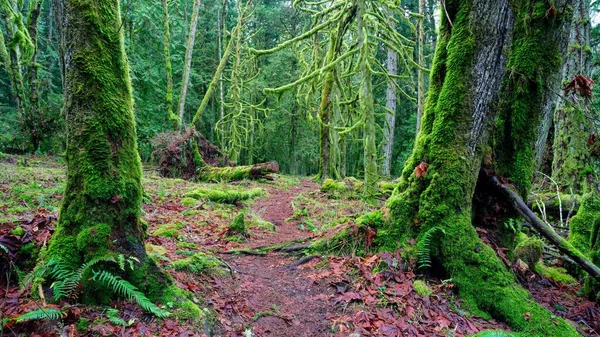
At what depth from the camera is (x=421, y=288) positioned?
12.4ft

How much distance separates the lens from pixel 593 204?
16.9ft

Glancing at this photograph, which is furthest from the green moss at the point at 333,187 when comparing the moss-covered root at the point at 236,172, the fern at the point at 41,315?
the fern at the point at 41,315

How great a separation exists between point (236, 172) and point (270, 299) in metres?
9.84

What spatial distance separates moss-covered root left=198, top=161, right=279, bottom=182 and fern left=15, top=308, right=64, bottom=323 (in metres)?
10.8

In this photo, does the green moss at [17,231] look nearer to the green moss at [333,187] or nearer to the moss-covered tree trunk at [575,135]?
the green moss at [333,187]

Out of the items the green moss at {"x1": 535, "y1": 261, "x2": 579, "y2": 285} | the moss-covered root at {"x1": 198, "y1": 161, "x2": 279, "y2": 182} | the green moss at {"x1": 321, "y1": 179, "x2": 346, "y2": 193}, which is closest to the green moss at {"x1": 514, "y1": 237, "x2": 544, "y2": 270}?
the green moss at {"x1": 535, "y1": 261, "x2": 579, "y2": 285}

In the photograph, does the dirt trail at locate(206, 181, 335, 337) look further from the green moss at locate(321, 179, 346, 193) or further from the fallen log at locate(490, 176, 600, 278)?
the green moss at locate(321, 179, 346, 193)

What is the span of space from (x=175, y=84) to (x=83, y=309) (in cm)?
2546

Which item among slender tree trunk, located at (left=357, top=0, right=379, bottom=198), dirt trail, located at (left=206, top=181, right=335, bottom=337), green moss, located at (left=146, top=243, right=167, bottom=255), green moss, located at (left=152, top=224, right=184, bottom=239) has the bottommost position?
dirt trail, located at (left=206, top=181, right=335, bottom=337)

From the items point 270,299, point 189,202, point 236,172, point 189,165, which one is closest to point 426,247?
point 270,299

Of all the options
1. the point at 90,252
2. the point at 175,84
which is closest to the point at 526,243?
the point at 90,252

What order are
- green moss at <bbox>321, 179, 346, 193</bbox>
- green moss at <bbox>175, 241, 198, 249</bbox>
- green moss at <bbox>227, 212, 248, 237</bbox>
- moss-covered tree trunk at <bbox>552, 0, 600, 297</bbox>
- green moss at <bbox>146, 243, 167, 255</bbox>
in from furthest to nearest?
green moss at <bbox>321, 179, 346, 193</bbox>, moss-covered tree trunk at <bbox>552, 0, 600, 297</bbox>, green moss at <bbox>227, 212, 248, 237</bbox>, green moss at <bbox>175, 241, 198, 249</bbox>, green moss at <bbox>146, 243, 167, 255</bbox>

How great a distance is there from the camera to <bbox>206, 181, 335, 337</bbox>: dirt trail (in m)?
3.27

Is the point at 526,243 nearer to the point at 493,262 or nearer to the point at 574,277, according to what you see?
the point at 574,277
